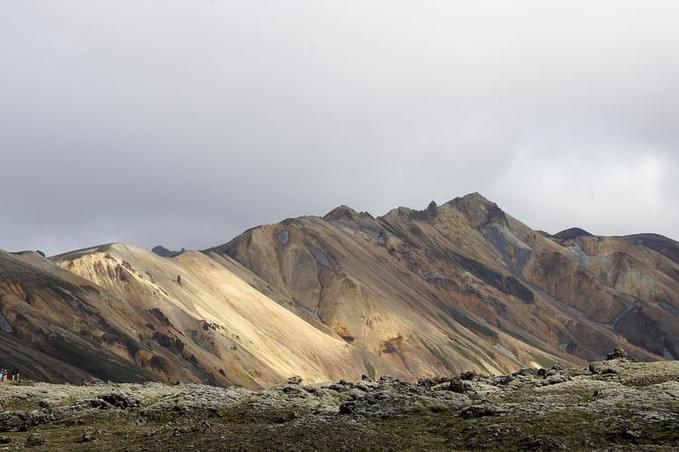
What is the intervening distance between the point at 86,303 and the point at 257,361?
4215 cm

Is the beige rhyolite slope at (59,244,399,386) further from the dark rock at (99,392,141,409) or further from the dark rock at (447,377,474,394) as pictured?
the dark rock at (447,377,474,394)

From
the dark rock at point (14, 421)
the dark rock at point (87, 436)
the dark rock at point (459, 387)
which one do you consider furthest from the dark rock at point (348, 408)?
the dark rock at point (14, 421)

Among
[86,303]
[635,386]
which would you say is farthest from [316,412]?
[86,303]

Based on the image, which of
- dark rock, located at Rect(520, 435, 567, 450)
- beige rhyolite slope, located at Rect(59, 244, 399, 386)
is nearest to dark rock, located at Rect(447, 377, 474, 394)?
dark rock, located at Rect(520, 435, 567, 450)

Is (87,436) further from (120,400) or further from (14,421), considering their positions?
(120,400)

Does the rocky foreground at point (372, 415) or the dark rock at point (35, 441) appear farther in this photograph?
the dark rock at point (35, 441)

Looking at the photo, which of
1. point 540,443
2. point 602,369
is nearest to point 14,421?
point 540,443

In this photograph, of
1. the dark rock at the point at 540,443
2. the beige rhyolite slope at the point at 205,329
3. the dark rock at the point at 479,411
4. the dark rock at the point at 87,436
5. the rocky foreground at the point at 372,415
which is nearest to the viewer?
the dark rock at the point at 540,443

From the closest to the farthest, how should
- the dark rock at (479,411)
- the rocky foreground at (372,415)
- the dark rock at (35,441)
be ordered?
1. the rocky foreground at (372,415)
2. the dark rock at (35,441)
3. the dark rock at (479,411)

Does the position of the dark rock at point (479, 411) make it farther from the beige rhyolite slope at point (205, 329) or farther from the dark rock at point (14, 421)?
the beige rhyolite slope at point (205, 329)

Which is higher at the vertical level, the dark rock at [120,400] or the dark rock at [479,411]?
the dark rock at [479,411]

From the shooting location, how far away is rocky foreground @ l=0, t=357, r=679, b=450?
3484 centimetres

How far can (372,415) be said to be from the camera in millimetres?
42375

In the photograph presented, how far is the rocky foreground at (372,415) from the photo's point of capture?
1372 inches
